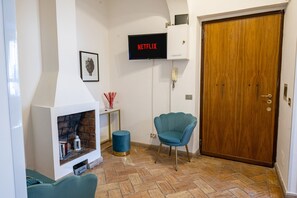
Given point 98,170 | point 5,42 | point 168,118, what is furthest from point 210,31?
point 5,42

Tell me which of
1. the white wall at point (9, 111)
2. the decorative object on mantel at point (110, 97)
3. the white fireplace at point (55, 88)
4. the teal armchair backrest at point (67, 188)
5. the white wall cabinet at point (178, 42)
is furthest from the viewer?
the decorative object on mantel at point (110, 97)

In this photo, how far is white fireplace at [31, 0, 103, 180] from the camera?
262 cm

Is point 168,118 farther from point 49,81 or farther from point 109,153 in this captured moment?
point 49,81

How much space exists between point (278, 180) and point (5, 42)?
3.28 m

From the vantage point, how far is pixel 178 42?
10.7 feet

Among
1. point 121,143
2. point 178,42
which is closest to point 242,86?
point 178,42

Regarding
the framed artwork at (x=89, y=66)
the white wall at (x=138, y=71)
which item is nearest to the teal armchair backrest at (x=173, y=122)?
the white wall at (x=138, y=71)

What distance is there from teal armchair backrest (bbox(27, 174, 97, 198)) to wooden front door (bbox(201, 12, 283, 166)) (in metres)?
2.52

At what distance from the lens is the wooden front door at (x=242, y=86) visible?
3.00 m

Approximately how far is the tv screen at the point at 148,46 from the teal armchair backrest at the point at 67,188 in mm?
2513

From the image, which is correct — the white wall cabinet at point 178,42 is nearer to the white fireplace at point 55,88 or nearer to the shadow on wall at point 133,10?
the shadow on wall at point 133,10

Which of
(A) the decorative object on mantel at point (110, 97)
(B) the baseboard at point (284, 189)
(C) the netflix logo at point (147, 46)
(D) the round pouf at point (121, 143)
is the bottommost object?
(B) the baseboard at point (284, 189)

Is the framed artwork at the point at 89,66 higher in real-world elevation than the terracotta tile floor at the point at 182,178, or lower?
higher

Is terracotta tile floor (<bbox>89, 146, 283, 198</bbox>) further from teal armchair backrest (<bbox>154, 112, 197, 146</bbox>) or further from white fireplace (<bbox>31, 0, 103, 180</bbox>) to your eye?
white fireplace (<bbox>31, 0, 103, 180</bbox>)
